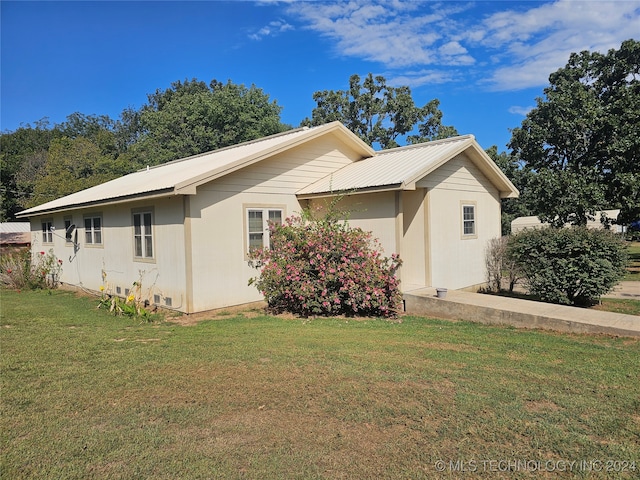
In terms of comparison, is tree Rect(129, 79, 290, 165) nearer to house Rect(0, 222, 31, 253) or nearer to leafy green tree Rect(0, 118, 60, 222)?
leafy green tree Rect(0, 118, 60, 222)

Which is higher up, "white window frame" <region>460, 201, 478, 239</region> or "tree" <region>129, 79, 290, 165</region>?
"tree" <region>129, 79, 290, 165</region>

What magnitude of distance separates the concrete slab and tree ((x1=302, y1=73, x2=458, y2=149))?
28746mm

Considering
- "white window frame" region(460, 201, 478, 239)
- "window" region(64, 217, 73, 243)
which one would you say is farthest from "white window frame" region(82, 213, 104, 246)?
"white window frame" region(460, 201, 478, 239)

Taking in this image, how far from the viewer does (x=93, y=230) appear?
45.1 feet

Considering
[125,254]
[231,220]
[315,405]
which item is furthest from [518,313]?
[125,254]

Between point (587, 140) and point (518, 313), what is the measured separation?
43.4 ft

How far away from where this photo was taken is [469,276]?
12477 millimetres

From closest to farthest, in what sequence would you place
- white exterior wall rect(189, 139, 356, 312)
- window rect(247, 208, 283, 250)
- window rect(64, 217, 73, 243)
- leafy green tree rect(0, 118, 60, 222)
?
white exterior wall rect(189, 139, 356, 312)
window rect(247, 208, 283, 250)
window rect(64, 217, 73, 243)
leafy green tree rect(0, 118, 60, 222)

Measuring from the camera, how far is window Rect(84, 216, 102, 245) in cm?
1335

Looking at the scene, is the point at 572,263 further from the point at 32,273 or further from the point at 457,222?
the point at 32,273

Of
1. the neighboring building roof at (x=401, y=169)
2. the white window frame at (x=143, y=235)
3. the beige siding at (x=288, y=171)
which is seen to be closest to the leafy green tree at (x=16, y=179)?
the white window frame at (x=143, y=235)

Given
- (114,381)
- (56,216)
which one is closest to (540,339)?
(114,381)

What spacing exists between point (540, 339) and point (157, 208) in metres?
8.55

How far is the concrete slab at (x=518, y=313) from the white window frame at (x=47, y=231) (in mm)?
14861
